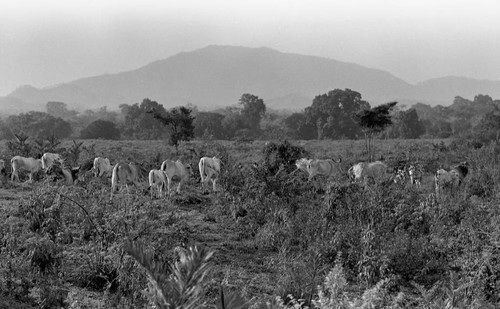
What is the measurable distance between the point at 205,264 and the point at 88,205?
798cm

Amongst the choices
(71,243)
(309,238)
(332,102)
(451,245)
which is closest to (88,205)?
(71,243)

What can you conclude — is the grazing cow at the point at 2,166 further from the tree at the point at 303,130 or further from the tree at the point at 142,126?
the tree at the point at 303,130

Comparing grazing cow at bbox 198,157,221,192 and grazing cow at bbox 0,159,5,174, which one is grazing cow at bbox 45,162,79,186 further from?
grazing cow at bbox 198,157,221,192

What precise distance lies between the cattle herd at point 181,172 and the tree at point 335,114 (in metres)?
36.5

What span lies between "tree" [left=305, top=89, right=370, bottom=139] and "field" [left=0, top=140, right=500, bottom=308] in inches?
1716

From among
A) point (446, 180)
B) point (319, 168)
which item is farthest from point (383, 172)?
point (446, 180)

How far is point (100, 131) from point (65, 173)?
41.5 m

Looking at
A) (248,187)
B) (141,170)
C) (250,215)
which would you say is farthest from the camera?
(141,170)

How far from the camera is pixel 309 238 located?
352 inches

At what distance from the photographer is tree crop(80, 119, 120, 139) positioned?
55.3 meters

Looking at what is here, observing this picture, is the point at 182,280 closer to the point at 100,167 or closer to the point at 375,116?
the point at 100,167

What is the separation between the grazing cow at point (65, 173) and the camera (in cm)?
1570

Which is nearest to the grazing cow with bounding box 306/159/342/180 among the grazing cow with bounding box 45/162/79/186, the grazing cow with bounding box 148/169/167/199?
the grazing cow with bounding box 148/169/167/199

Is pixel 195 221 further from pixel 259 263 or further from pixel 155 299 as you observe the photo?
pixel 155 299
